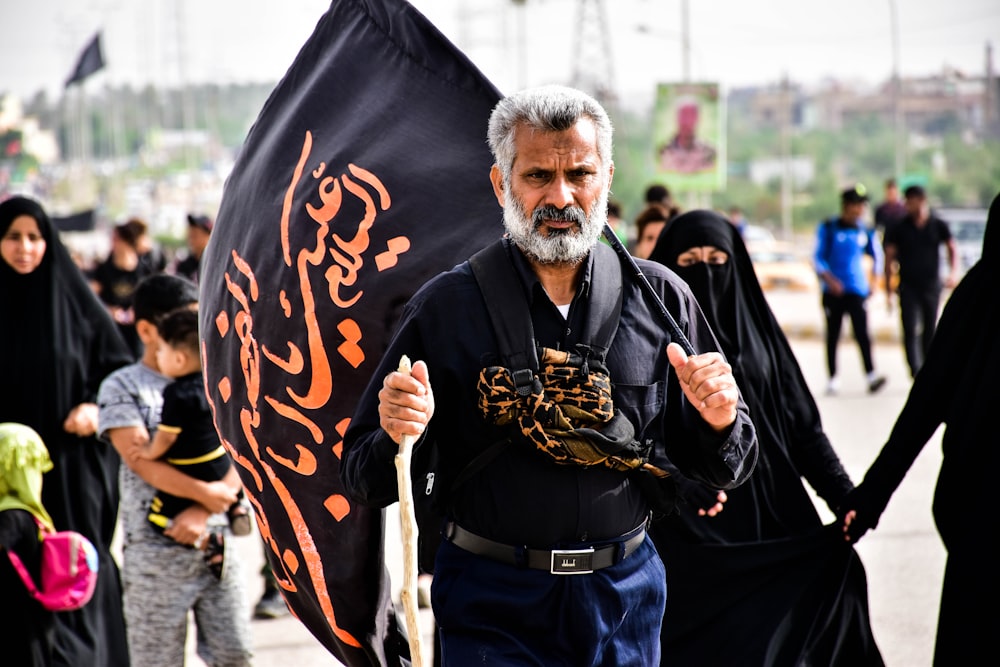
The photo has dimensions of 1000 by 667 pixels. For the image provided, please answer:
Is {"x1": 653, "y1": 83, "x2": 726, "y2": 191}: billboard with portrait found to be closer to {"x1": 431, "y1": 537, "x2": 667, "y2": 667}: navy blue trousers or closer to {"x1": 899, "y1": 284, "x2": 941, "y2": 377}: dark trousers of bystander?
{"x1": 899, "y1": 284, "x2": 941, "y2": 377}: dark trousers of bystander

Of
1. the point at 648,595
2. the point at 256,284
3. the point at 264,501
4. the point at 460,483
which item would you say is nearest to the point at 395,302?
the point at 256,284

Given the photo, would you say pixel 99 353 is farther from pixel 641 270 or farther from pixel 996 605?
pixel 996 605

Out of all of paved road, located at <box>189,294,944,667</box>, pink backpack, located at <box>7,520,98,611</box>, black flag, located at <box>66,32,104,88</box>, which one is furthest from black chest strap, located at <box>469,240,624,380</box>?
black flag, located at <box>66,32,104,88</box>

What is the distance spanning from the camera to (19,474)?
12.4ft

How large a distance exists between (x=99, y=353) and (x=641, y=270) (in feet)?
9.16

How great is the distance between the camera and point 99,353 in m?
4.69

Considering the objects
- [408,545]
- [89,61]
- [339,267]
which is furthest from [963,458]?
[89,61]

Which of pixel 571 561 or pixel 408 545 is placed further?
pixel 571 561

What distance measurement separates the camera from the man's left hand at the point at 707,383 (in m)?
2.22

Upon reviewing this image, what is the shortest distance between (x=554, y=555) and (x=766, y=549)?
146 centimetres

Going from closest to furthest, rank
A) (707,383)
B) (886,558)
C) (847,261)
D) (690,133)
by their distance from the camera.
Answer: (707,383), (886,558), (847,261), (690,133)

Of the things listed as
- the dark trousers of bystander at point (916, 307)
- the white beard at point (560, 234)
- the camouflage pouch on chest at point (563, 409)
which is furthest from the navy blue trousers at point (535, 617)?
the dark trousers of bystander at point (916, 307)

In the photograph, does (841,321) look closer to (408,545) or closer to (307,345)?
(307,345)

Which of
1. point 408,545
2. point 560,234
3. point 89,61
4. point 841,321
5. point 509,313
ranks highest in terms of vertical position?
point 89,61
